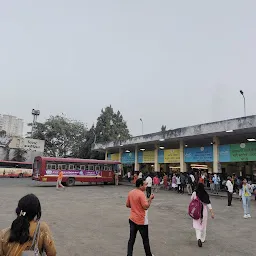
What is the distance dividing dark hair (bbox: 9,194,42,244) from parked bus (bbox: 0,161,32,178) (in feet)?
131

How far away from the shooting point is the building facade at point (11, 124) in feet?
345

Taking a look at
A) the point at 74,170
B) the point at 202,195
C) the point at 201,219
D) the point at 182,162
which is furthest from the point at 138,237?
the point at 74,170

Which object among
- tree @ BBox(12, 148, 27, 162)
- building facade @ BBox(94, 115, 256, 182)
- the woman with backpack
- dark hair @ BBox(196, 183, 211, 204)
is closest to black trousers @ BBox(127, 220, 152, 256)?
dark hair @ BBox(196, 183, 211, 204)

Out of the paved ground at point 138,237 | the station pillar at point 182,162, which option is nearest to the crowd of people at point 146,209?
the paved ground at point 138,237

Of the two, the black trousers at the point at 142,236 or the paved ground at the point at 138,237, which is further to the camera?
the paved ground at the point at 138,237

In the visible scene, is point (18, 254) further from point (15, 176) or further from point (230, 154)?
point (15, 176)

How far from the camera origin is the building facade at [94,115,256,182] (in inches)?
726

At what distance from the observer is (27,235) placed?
7.39 feet

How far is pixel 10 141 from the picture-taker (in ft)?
151

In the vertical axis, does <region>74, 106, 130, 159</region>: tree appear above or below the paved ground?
above

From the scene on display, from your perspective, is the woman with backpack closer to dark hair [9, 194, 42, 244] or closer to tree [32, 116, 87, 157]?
dark hair [9, 194, 42, 244]

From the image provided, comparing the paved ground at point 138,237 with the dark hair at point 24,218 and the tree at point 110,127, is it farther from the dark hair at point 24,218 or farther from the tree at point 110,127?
the tree at point 110,127

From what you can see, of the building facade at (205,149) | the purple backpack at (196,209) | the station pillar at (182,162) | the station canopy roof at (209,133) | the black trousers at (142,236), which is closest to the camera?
the black trousers at (142,236)

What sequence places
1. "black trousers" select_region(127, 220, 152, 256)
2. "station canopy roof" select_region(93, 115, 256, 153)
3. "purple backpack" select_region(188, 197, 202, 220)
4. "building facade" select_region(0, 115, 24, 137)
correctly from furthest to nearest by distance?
"building facade" select_region(0, 115, 24, 137)
"station canopy roof" select_region(93, 115, 256, 153)
"purple backpack" select_region(188, 197, 202, 220)
"black trousers" select_region(127, 220, 152, 256)
